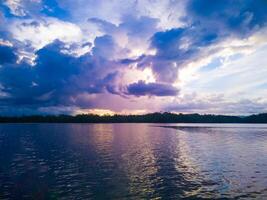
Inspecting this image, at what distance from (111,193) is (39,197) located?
309 inches

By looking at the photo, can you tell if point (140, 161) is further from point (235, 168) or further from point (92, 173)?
point (235, 168)

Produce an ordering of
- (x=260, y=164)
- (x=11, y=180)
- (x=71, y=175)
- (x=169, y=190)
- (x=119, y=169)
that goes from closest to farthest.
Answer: (x=169, y=190) → (x=11, y=180) → (x=71, y=175) → (x=119, y=169) → (x=260, y=164)

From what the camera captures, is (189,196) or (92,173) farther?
(92,173)

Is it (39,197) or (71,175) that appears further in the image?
(71,175)

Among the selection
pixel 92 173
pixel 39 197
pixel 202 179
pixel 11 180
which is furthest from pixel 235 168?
pixel 11 180

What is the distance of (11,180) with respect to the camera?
113 ft

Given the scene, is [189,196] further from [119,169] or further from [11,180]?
[11,180]

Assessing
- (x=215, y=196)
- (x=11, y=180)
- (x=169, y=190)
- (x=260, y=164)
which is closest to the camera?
(x=215, y=196)

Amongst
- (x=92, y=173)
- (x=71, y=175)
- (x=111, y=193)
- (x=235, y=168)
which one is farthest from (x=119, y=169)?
(x=235, y=168)

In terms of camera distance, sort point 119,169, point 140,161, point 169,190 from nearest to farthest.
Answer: point 169,190, point 119,169, point 140,161

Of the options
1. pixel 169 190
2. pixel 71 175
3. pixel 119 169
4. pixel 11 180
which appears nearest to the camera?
pixel 169 190

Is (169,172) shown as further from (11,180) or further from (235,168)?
(11,180)

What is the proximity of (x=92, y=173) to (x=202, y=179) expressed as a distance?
16.3 metres

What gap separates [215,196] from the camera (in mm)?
27047
